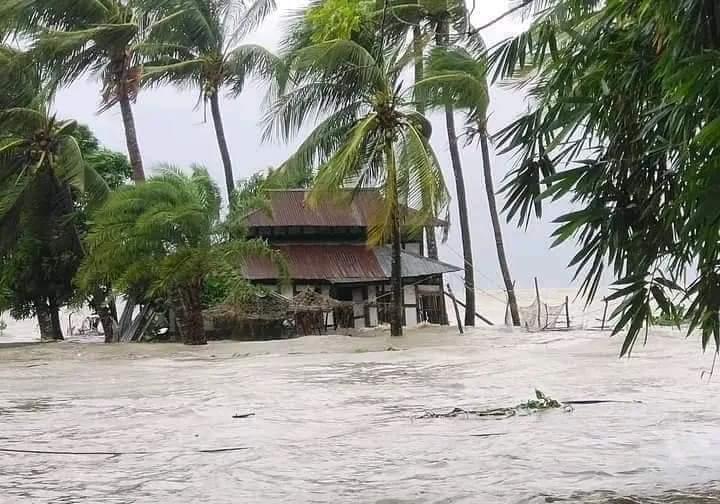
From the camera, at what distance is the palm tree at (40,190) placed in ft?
61.9

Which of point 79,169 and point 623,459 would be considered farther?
point 79,169

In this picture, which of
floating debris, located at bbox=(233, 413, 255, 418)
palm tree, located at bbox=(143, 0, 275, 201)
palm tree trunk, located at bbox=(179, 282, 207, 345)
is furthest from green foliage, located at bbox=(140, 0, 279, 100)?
floating debris, located at bbox=(233, 413, 255, 418)

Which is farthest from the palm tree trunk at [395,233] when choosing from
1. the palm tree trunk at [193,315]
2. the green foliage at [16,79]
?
the green foliage at [16,79]

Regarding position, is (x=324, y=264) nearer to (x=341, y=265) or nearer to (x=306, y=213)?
(x=341, y=265)

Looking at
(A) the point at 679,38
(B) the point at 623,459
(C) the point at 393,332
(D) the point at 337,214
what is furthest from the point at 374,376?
(D) the point at 337,214

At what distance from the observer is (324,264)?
22.6m

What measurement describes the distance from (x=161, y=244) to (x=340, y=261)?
6393mm

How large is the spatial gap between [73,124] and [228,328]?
598cm

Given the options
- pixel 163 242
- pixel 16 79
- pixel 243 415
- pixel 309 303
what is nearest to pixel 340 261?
pixel 309 303

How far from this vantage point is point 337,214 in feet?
76.8

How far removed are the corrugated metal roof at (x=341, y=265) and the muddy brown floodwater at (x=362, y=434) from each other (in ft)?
28.2

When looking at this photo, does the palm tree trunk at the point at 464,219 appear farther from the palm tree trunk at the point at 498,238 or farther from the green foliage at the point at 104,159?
the green foliage at the point at 104,159

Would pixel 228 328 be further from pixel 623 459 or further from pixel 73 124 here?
pixel 623 459

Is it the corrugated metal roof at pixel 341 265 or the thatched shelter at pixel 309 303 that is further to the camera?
the corrugated metal roof at pixel 341 265
